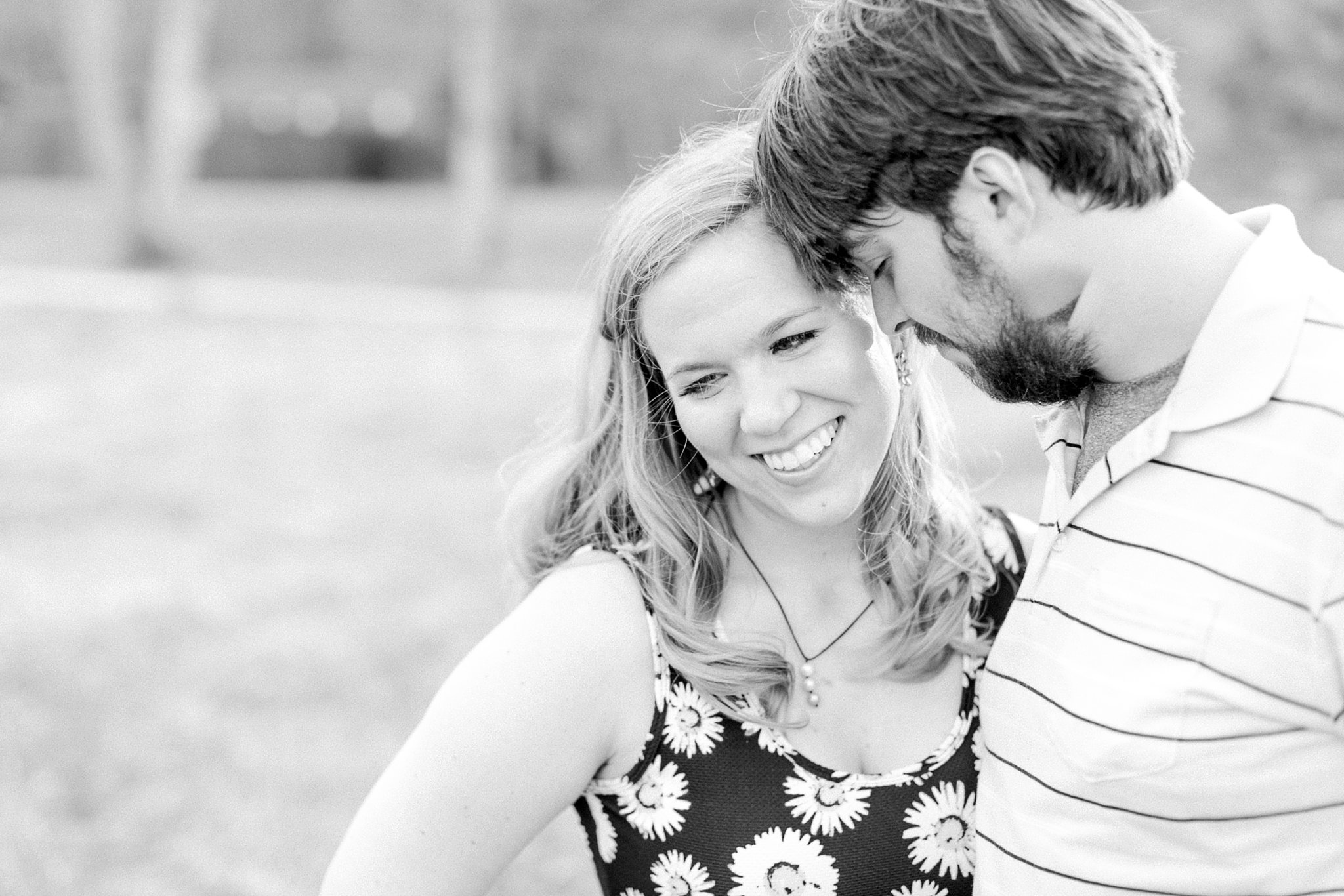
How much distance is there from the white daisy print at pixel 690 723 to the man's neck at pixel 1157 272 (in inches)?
32.3

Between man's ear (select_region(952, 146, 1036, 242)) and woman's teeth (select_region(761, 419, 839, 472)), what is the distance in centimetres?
47

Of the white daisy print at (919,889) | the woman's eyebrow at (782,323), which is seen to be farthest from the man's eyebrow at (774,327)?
the white daisy print at (919,889)

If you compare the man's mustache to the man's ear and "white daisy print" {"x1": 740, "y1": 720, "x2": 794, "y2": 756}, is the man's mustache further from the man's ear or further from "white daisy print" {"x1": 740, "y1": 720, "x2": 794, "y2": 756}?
"white daisy print" {"x1": 740, "y1": 720, "x2": 794, "y2": 756}

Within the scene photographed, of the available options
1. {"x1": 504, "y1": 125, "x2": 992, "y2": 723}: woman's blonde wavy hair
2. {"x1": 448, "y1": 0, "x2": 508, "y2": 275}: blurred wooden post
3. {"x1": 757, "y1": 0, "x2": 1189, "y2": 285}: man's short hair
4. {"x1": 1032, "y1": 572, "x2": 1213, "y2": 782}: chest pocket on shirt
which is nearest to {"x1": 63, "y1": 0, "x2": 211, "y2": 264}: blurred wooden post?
{"x1": 448, "y1": 0, "x2": 508, "y2": 275}: blurred wooden post

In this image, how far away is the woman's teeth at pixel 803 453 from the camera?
2258mm

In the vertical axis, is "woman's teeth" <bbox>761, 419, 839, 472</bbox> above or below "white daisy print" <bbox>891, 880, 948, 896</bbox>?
above

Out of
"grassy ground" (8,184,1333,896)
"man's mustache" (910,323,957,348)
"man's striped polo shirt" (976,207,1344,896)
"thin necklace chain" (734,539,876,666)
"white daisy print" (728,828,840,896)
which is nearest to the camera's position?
"man's striped polo shirt" (976,207,1344,896)

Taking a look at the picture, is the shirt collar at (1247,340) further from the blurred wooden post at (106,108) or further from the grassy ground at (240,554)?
the blurred wooden post at (106,108)

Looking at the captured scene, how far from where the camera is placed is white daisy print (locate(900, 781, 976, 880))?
7.26ft

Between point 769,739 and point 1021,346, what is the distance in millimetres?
729

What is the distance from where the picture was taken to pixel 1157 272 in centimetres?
189

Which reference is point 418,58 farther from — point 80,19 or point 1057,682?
point 1057,682

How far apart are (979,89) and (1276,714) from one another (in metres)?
0.84

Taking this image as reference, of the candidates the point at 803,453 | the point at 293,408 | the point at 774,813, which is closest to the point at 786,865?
the point at 774,813
